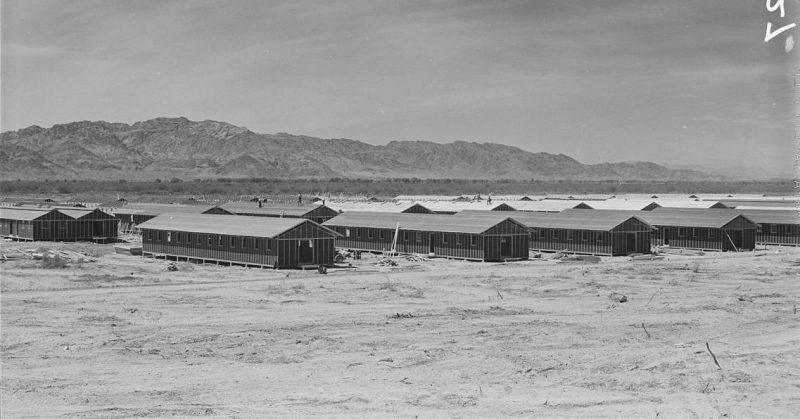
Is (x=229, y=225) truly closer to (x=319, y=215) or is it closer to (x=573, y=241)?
(x=319, y=215)

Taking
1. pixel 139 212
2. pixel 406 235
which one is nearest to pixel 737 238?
pixel 406 235

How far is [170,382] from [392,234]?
124 feet

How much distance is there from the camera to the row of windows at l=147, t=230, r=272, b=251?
4653cm

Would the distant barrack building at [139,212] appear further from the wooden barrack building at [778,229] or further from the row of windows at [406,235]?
the wooden barrack building at [778,229]

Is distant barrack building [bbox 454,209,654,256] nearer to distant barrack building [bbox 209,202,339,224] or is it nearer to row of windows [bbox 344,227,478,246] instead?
row of windows [bbox 344,227,478,246]

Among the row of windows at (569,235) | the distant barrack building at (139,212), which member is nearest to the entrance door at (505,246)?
the row of windows at (569,235)

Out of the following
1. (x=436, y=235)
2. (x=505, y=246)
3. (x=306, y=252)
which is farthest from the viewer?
(x=436, y=235)

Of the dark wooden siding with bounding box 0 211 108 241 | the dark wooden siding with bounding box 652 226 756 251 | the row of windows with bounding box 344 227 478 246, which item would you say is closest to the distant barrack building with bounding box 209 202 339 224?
the row of windows with bounding box 344 227 478 246

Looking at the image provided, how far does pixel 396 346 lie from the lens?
24.4m

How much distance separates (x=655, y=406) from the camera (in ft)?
60.5

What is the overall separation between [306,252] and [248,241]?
3.33 meters

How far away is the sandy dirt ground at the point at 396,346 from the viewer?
18516mm

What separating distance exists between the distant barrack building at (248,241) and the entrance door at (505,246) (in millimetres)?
10846

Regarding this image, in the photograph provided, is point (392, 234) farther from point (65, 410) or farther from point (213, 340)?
point (65, 410)
